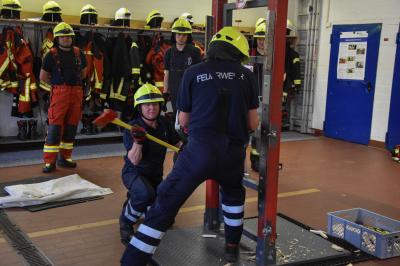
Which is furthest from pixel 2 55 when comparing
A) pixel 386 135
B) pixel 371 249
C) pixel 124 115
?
pixel 386 135

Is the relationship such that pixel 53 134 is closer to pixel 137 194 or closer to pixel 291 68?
pixel 137 194

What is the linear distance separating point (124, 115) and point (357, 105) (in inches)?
174

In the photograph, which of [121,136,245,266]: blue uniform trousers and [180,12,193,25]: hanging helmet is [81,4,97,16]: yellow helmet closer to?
[180,12,193,25]: hanging helmet

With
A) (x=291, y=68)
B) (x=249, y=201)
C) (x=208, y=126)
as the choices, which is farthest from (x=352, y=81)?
(x=208, y=126)

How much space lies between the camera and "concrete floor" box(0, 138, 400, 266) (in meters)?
3.92

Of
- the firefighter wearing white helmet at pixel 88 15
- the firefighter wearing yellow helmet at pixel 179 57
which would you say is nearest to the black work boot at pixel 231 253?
the firefighter wearing yellow helmet at pixel 179 57

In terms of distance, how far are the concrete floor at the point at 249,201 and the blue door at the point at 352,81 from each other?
86 cm

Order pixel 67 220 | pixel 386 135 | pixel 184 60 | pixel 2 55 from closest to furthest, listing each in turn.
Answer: pixel 67 220
pixel 184 60
pixel 2 55
pixel 386 135

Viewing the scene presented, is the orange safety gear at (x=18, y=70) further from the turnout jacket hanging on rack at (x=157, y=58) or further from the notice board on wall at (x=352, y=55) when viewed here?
the notice board on wall at (x=352, y=55)

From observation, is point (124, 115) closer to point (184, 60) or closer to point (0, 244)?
point (184, 60)

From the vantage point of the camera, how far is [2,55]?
723 centimetres

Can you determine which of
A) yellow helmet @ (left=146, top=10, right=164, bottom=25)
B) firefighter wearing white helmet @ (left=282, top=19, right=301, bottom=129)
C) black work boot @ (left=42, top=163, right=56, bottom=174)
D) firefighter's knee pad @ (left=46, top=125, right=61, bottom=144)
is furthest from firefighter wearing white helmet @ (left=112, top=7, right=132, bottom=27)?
firefighter wearing white helmet @ (left=282, top=19, right=301, bottom=129)

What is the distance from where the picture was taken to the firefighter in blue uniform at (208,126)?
307 centimetres

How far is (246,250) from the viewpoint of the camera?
381cm
